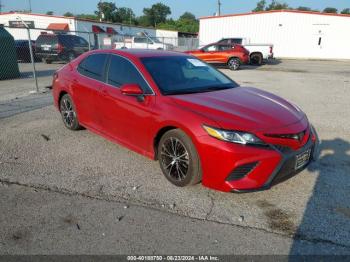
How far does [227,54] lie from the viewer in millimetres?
17984

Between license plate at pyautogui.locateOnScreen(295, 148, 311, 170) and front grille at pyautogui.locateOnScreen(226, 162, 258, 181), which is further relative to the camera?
license plate at pyautogui.locateOnScreen(295, 148, 311, 170)

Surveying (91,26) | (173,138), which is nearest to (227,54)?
(173,138)

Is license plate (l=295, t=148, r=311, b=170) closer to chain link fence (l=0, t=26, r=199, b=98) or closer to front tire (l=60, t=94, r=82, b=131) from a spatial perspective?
front tire (l=60, t=94, r=82, b=131)

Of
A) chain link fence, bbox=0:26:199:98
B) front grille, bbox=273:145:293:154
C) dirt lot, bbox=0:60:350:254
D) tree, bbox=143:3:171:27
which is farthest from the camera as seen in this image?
tree, bbox=143:3:171:27

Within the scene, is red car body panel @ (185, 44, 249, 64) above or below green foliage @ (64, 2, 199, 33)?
below

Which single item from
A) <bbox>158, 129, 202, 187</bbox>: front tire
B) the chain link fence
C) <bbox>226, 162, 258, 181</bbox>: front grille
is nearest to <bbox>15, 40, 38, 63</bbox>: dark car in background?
the chain link fence

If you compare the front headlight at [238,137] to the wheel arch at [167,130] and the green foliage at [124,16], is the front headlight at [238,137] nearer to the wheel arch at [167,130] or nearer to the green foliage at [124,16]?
the wheel arch at [167,130]

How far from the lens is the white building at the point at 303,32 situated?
29.1 m

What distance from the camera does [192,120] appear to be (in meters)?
3.29

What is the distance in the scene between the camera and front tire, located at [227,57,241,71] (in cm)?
1803

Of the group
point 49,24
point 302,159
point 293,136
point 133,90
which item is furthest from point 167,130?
point 49,24

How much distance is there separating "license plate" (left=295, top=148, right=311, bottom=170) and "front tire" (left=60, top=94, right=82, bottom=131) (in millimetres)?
3760

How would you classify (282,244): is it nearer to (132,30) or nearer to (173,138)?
(173,138)

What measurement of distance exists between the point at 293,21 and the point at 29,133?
29.6m
